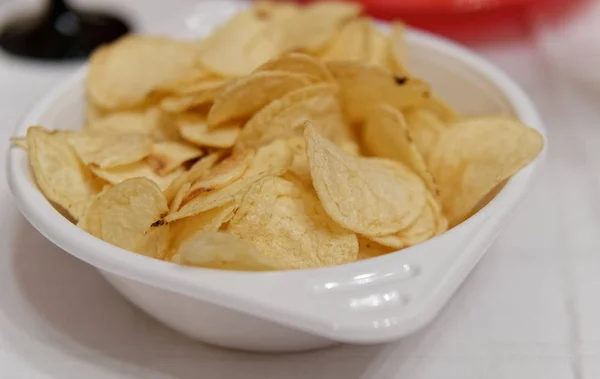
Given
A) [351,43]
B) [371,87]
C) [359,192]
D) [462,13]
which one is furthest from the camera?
[462,13]

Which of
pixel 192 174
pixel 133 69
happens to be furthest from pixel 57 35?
pixel 192 174

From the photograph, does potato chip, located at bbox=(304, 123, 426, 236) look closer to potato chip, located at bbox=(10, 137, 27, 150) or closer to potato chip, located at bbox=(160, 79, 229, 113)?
potato chip, located at bbox=(160, 79, 229, 113)

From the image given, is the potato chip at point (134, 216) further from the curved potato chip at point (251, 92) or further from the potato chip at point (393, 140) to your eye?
the potato chip at point (393, 140)

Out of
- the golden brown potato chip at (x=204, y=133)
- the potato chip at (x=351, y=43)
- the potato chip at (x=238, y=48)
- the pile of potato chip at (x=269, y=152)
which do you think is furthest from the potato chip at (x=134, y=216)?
the potato chip at (x=351, y=43)

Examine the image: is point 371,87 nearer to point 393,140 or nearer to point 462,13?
point 393,140

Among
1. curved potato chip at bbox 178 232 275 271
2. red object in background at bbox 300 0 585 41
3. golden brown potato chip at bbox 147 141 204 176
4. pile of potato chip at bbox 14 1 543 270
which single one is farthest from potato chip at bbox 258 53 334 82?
red object in background at bbox 300 0 585 41

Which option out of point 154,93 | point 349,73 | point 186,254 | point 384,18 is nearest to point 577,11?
point 384,18

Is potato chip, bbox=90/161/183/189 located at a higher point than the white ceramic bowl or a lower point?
lower
